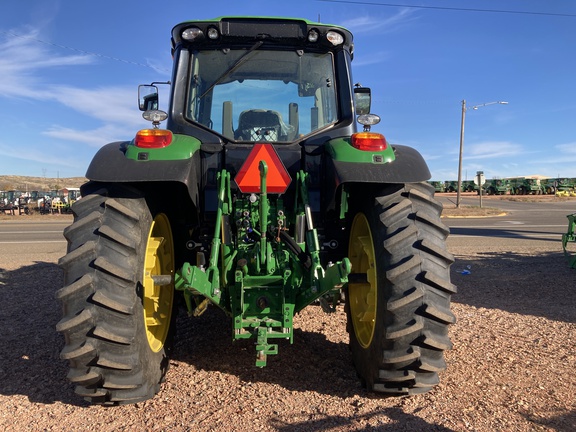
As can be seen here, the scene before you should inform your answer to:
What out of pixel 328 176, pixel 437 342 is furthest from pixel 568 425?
pixel 328 176

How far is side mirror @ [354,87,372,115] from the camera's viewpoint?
4.11 metres

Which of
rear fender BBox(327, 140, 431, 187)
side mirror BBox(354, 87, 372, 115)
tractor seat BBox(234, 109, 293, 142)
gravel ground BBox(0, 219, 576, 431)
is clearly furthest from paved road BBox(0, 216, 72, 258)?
rear fender BBox(327, 140, 431, 187)

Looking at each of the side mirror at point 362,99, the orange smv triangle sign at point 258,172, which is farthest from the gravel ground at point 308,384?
the side mirror at point 362,99

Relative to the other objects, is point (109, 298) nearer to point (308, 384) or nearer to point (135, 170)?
point (135, 170)

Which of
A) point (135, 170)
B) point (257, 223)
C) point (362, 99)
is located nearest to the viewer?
point (135, 170)

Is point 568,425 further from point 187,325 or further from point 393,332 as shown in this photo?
point 187,325

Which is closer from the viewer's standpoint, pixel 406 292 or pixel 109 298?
pixel 109 298

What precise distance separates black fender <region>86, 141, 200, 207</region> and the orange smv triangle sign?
36cm

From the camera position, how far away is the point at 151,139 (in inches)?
121

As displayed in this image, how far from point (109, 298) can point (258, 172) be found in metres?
1.22

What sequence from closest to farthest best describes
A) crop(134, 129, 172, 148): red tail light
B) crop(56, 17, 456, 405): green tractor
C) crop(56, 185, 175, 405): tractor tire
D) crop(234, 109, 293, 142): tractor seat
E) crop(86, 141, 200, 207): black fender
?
crop(56, 185, 175, 405): tractor tire < crop(56, 17, 456, 405): green tractor < crop(86, 141, 200, 207): black fender < crop(134, 129, 172, 148): red tail light < crop(234, 109, 293, 142): tractor seat

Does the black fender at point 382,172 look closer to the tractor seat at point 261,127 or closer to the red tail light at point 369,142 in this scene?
the red tail light at point 369,142

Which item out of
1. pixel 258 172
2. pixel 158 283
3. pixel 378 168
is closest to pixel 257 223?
pixel 258 172

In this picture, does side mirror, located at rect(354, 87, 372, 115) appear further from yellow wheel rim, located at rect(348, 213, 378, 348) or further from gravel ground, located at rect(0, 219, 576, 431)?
gravel ground, located at rect(0, 219, 576, 431)
